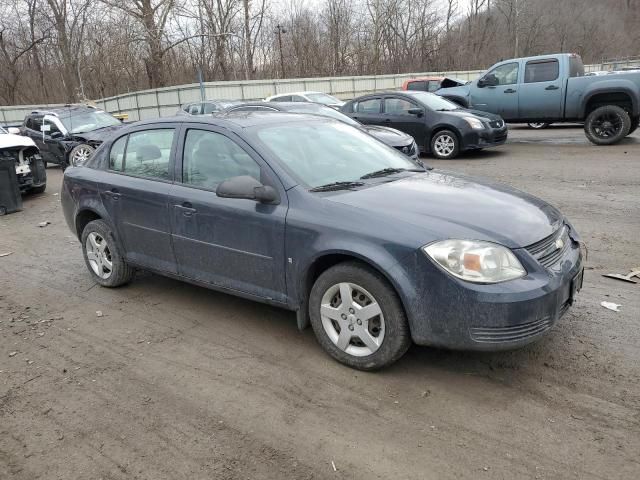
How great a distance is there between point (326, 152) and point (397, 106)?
9.18 meters

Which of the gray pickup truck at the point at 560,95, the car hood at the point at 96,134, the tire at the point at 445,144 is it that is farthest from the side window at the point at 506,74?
the car hood at the point at 96,134

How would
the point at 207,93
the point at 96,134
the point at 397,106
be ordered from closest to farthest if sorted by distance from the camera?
the point at 397,106, the point at 96,134, the point at 207,93

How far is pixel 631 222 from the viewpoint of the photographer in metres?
6.48

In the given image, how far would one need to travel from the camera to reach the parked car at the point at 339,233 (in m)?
3.09

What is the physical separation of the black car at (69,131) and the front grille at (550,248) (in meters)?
12.3

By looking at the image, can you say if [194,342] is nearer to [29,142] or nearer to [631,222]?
[631,222]

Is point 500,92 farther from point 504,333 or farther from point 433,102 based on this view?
point 504,333

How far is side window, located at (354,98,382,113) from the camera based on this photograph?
13.2 m

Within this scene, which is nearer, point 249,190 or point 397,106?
point 249,190

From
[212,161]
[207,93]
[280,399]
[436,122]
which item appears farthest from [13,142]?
[207,93]

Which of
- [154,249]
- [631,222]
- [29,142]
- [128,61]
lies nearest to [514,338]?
[154,249]

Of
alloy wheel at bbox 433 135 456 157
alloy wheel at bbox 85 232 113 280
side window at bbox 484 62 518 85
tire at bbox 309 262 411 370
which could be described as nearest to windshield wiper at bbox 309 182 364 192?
tire at bbox 309 262 411 370

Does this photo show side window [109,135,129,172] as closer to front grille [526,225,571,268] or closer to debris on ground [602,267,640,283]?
front grille [526,225,571,268]

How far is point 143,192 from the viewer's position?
4613 millimetres
